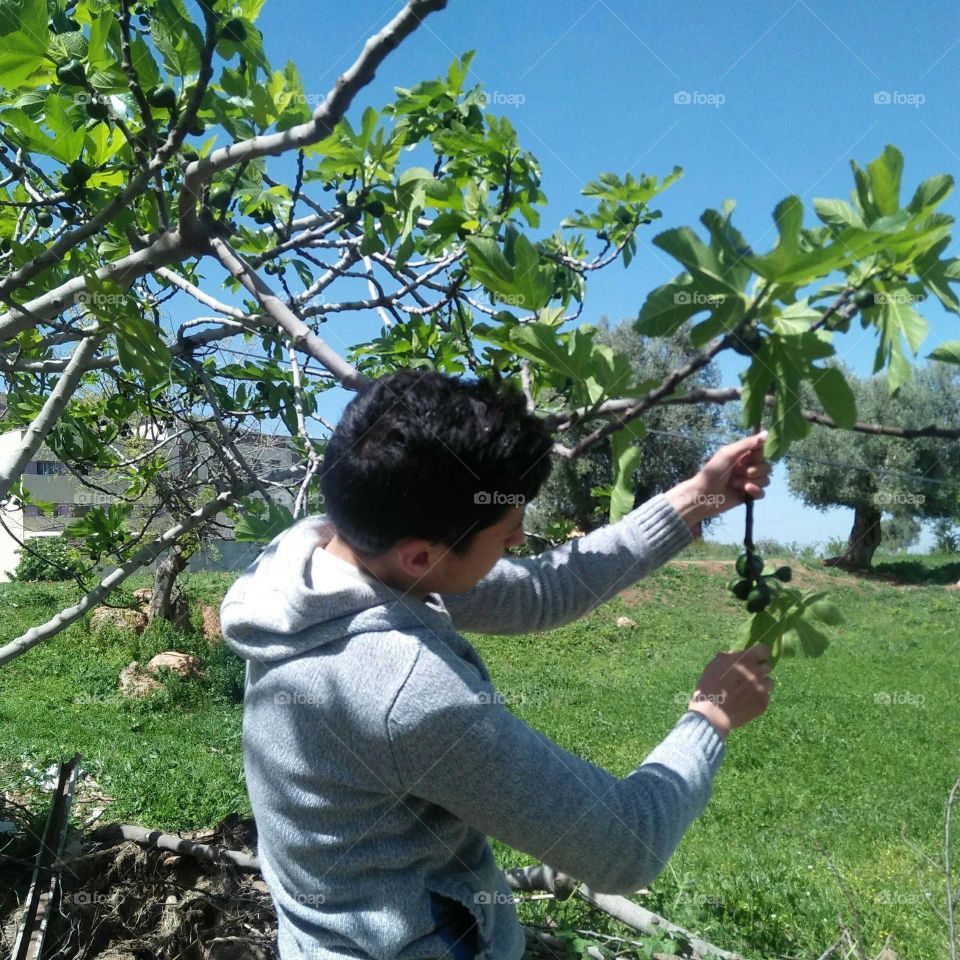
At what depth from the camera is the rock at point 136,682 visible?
323 inches

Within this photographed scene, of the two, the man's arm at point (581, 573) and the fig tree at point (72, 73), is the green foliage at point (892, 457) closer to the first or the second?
the man's arm at point (581, 573)

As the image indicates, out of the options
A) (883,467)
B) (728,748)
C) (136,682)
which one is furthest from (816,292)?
(883,467)

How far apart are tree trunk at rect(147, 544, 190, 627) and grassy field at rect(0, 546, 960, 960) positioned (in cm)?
51

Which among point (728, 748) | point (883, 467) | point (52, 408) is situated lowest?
point (728, 748)

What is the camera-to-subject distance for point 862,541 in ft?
60.2

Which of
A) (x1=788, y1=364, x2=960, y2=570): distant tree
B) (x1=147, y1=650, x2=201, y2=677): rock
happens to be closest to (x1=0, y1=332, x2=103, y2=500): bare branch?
(x1=147, y1=650, x2=201, y2=677): rock

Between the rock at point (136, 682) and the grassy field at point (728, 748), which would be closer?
the grassy field at point (728, 748)

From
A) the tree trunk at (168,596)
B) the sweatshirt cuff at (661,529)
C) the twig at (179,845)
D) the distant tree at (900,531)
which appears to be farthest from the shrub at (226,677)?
the distant tree at (900,531)

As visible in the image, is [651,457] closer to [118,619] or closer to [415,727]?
[118,619]

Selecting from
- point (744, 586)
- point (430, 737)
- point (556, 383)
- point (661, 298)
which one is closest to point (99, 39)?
point (556, 383)

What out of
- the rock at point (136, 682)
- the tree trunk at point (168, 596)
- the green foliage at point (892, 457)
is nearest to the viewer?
the rock at point (136, 682)

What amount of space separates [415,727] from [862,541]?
19.0 m

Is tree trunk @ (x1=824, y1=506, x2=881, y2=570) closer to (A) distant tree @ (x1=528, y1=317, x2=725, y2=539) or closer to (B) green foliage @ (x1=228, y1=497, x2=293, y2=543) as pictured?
(A) distant tree @ (x1=528, y1=317, x2=725, y2=539)

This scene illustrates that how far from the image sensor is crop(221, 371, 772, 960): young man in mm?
1168
